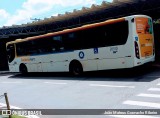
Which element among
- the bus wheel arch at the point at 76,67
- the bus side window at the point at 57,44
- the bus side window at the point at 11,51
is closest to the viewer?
the bus wheel arch at the point at 76,67

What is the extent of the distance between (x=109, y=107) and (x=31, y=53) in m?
12.7

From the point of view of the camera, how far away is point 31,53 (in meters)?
20.1

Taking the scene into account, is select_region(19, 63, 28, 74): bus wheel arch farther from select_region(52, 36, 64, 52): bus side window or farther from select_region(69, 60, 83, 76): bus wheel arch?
select_region(69, 60, 83, 76): bus wheel arch

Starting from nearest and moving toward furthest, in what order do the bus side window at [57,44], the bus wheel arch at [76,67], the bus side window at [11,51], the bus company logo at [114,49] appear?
the bus company logo at [114,49] < the bus wheel arch at [76,67] < the bus side window at [57,44] < the bus side window at [11,51]

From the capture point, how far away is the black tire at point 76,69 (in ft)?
54.0

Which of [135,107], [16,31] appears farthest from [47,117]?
[16,31]

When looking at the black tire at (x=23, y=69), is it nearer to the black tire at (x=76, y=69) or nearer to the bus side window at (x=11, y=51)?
the bus side window at (x=11, y=51)

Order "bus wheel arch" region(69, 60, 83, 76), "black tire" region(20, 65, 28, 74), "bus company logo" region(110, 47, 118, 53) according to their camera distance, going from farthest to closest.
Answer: "black tire" region(20, 65, 28, 74) → "bus wheel arch" region(69, 60, 83, 76) → "bus company logo" region(110, 47, 118, 53)

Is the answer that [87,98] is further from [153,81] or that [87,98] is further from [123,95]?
[153,81]

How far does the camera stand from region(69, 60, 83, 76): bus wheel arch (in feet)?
53.9

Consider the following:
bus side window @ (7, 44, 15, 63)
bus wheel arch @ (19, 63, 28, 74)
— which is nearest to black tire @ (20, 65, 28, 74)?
bus wheel arch @ (19, 63, 28, 74)

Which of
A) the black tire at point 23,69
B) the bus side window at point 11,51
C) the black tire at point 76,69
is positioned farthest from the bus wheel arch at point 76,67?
the bus side window at point 11,51

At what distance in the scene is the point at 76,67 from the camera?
16656mm

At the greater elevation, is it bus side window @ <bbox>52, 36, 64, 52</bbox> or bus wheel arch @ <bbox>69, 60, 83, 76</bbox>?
bus side window @ <bbox>52, 36, 64, 52</bbox>
